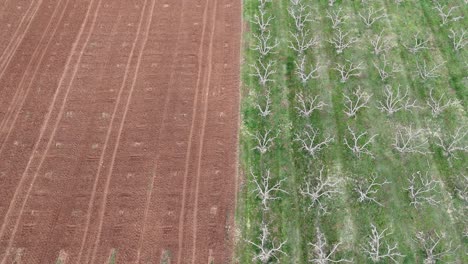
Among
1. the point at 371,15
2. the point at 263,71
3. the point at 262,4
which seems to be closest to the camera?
the point at 263,71

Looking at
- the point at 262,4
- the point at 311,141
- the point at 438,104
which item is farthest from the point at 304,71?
the point at 438,104

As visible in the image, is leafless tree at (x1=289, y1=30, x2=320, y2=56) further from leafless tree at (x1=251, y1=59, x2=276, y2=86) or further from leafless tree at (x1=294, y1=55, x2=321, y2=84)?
leafless tree at (x1=251, y1=59, x2=276, y2=86)

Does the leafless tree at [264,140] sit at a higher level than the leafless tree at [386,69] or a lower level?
lower

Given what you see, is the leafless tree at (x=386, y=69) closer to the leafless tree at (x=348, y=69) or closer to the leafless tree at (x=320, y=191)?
the leafless tree at (x=348, y=69)

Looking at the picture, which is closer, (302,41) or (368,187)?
(368,187)

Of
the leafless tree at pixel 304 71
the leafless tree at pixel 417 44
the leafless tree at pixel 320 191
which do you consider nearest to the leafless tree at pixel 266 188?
the leafless tree at pixel 320 191

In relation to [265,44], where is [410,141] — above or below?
below

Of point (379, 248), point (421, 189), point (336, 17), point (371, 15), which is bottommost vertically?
point (379, 248)

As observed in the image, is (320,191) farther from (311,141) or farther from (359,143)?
(359,143)
